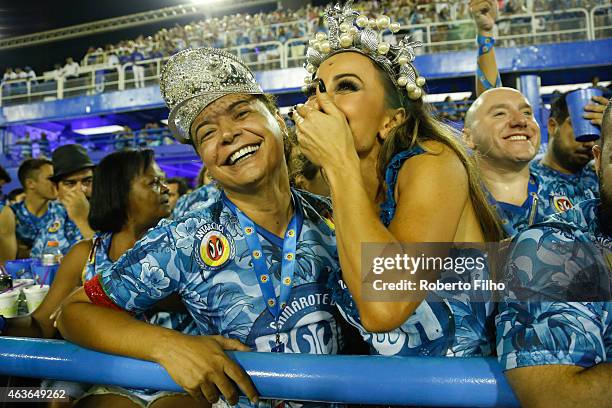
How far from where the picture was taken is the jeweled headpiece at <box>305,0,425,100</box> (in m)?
1.46

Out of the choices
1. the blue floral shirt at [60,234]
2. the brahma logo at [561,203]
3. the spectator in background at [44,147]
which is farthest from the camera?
the spectator in background at [44,147]

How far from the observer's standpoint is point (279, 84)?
1247 centimetres

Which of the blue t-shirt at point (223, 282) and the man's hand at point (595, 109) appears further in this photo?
the man's hand at point (595, 109)

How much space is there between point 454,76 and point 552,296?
11.3 m

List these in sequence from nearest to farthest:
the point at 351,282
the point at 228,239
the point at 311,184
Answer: the point at 351,282, the point at 228,239, the point at 311,184

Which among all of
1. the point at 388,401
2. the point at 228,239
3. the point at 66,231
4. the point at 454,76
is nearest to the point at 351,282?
the point at 388,401

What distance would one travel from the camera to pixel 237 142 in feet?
4.99

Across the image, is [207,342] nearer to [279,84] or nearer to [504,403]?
[504,403]

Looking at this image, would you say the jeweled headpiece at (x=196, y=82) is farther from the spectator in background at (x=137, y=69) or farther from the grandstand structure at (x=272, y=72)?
the spectator in background at (x=137, y=69)

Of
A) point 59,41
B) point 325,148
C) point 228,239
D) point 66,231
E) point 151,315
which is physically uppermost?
point 59,41

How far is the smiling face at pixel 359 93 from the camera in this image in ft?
4.48

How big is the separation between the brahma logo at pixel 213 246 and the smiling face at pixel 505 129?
5.00ft

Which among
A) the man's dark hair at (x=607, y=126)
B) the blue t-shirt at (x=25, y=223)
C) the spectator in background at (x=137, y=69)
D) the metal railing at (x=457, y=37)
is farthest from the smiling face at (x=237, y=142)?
the spectator in background at (x=137, y=69)

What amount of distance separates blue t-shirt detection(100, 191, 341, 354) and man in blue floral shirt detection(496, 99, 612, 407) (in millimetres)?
570
